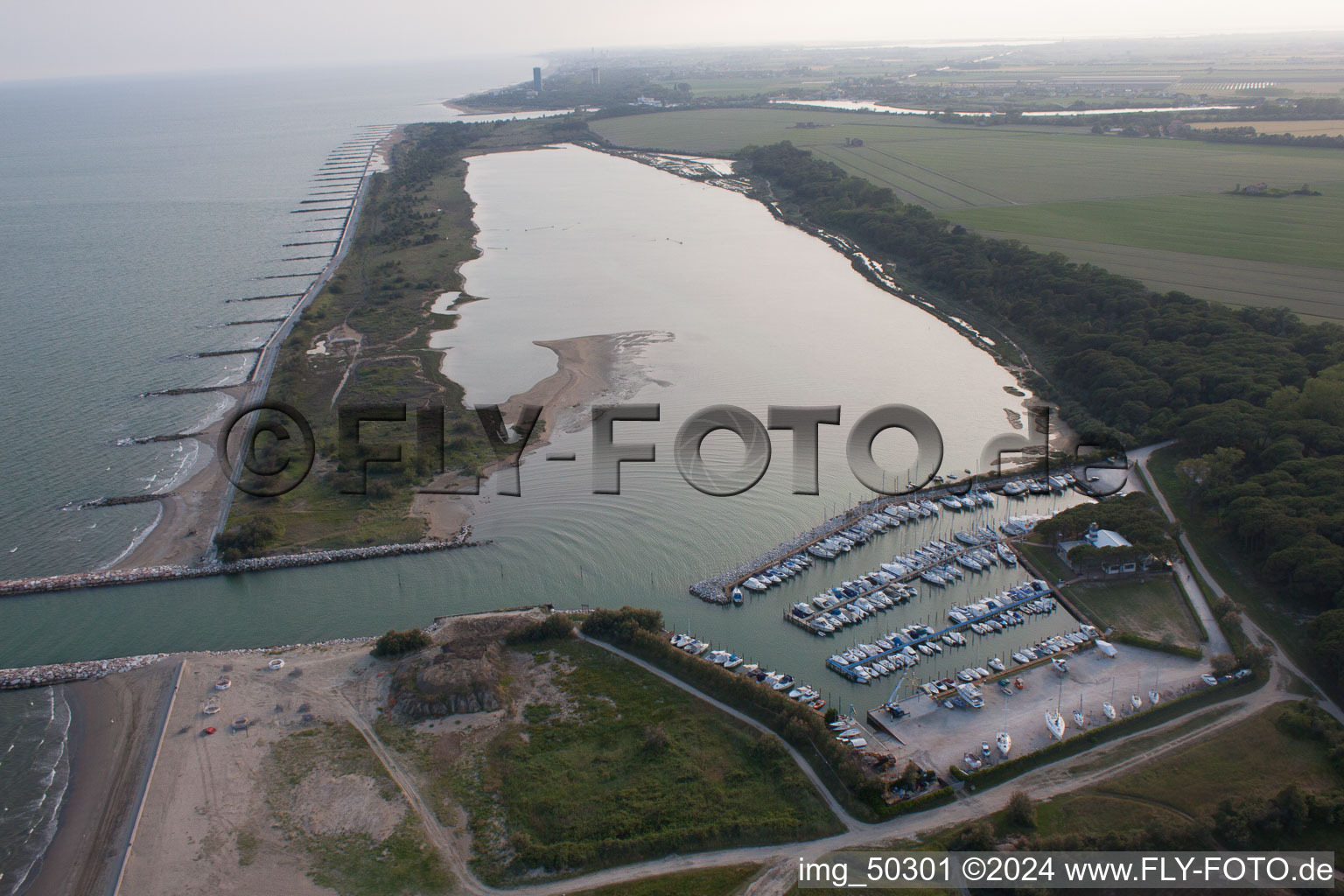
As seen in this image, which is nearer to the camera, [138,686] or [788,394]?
[138,686]

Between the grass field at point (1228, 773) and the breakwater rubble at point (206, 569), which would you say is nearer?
the grass field at point (1228, 773)

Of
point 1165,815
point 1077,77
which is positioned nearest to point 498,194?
point 1165,815

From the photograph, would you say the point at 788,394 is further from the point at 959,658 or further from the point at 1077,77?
the point at 1077,77

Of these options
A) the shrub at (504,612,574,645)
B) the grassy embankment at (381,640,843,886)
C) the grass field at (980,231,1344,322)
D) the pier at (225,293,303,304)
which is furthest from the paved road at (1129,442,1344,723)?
the pier at (225,293,303,304)

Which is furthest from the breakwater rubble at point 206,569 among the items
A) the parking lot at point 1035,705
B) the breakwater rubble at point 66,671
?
the parking lot at point 1035,705

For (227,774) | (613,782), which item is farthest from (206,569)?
(613,782)

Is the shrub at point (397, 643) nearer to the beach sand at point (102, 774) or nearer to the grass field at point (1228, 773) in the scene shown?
the beach sand at point (102, 774)

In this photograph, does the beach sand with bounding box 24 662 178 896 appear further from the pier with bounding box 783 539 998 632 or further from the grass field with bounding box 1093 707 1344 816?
the grass field with bounding box 1093 707 1344 816
